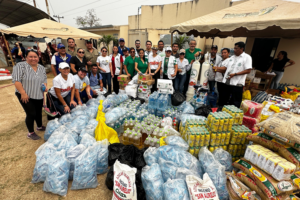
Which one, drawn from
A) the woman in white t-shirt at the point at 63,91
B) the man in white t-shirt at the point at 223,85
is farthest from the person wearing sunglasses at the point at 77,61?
the man in white t-shirt at the point at 223,85

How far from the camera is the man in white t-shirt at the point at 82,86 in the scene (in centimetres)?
393

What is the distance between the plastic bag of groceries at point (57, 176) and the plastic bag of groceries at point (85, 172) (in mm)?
135

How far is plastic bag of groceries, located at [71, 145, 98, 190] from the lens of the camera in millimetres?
2129

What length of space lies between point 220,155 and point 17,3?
17.7 meters

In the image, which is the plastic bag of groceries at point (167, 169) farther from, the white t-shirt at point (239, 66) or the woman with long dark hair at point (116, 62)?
the woman with long dark hair at point (116, 62)

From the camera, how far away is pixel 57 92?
331 centimetres

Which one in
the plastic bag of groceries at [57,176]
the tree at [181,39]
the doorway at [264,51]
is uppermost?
the tree at [181,39]

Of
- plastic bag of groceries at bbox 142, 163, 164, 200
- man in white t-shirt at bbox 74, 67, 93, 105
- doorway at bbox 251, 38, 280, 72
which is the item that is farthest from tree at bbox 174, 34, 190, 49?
plastic bag of groceries at bbox 142, 163, 164, 200

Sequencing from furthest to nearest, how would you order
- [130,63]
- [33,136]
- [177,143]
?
[130,63], [33,136], [177,143]

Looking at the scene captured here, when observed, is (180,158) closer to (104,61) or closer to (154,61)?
(154,61)

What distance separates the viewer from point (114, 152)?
8.14ft

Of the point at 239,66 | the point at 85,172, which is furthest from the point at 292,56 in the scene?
the point at 85,172

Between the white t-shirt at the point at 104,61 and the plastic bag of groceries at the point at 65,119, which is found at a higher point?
the white t-shirt at the point at 104,61

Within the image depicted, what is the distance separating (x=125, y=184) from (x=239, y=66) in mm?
3927
